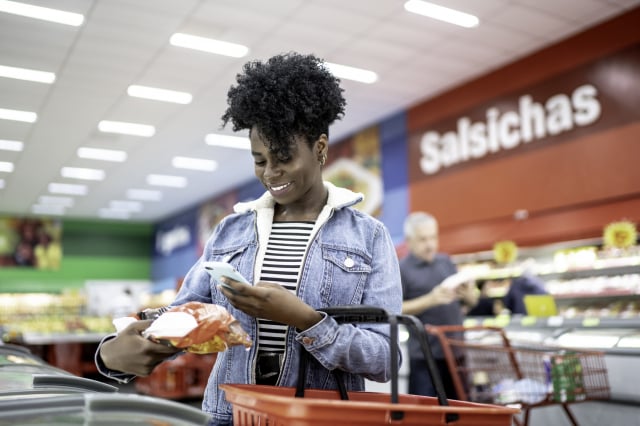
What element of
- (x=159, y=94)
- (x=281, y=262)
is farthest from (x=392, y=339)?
(x=159, y=94)

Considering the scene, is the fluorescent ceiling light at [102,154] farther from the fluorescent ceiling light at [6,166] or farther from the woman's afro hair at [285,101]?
the woman's afro hair at [285,101]

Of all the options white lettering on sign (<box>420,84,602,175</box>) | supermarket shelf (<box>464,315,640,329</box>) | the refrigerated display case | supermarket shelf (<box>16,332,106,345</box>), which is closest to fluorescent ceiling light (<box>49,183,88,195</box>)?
supermarket shelf (<box>16,332,106,345</box>)

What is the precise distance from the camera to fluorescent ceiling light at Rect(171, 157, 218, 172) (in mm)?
12438

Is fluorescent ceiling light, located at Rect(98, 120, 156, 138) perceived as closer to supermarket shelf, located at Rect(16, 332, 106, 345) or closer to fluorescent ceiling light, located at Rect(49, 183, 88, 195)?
supermarket shelf, located at Rect(16, 332, 106, 345)

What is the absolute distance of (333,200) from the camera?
1580mm

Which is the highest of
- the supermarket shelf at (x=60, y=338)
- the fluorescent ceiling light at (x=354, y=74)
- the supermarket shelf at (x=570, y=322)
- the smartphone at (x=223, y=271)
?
the fluorescent ceiling light at (x=354, y=74)

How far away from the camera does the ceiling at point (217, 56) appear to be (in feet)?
21.3

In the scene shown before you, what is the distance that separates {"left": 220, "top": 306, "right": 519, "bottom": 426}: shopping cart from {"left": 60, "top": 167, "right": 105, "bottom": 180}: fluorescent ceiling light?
40.9 feet

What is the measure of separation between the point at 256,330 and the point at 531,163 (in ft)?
21.7

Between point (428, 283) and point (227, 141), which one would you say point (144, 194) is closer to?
point (227, 141)

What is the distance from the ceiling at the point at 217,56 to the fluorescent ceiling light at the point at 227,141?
0.82 feet

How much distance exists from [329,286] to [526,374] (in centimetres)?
241

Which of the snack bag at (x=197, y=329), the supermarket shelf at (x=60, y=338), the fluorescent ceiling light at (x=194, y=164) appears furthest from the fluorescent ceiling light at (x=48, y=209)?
the snack bag at (x=197, y=329)

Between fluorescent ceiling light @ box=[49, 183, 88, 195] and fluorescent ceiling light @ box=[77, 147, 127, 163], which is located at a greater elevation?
fluorescent ceiling light @ box=[77, 147, 127, 163]
